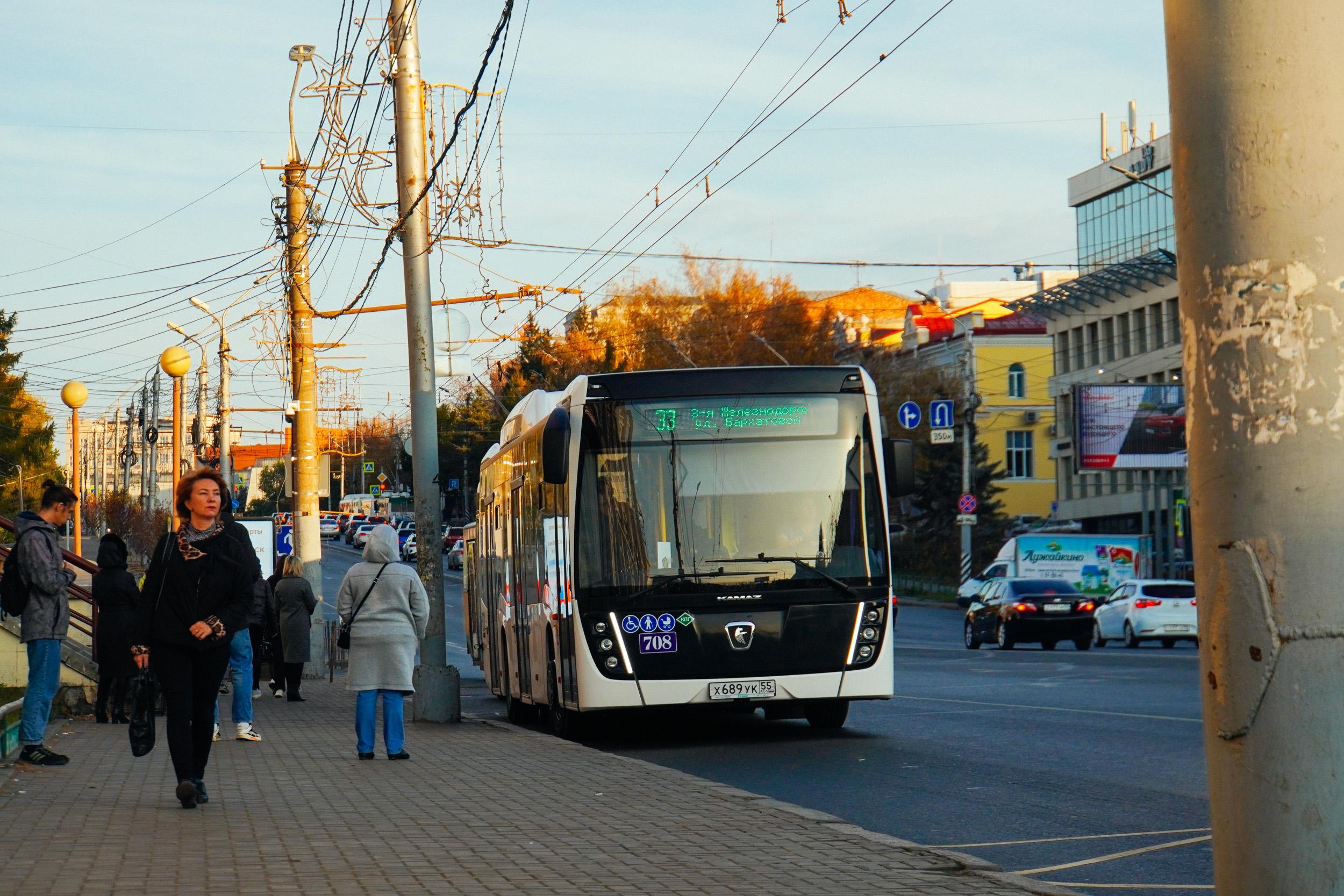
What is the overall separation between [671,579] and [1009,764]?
3.15 metres

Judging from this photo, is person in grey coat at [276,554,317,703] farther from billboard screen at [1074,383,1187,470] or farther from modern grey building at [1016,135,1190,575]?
modern grey building at [1016,135,1190,575]

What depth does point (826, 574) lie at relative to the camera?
14.1 metres

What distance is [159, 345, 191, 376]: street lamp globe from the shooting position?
3189 cm

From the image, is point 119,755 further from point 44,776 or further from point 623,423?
point 623,423

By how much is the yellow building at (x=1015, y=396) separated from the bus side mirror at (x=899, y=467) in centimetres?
6874

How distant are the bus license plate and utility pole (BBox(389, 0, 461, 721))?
3.92 m

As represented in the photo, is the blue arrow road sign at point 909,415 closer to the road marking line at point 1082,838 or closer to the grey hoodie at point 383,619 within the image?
the grey hoodie at point 383,619

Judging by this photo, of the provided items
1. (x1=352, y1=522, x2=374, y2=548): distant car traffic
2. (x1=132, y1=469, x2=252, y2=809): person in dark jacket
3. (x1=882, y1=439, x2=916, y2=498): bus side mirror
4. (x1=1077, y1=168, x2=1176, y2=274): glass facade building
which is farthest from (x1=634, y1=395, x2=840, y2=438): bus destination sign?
(x1=352, y1=522, x2=374, y2=548): distant car traffic

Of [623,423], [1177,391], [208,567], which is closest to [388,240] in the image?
[623,423]

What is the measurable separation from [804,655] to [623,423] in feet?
7.70

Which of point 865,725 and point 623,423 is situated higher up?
point 623,423

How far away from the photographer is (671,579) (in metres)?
14.0

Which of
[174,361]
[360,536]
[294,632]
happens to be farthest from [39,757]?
[360,536]

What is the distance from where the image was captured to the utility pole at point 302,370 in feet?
88.8
